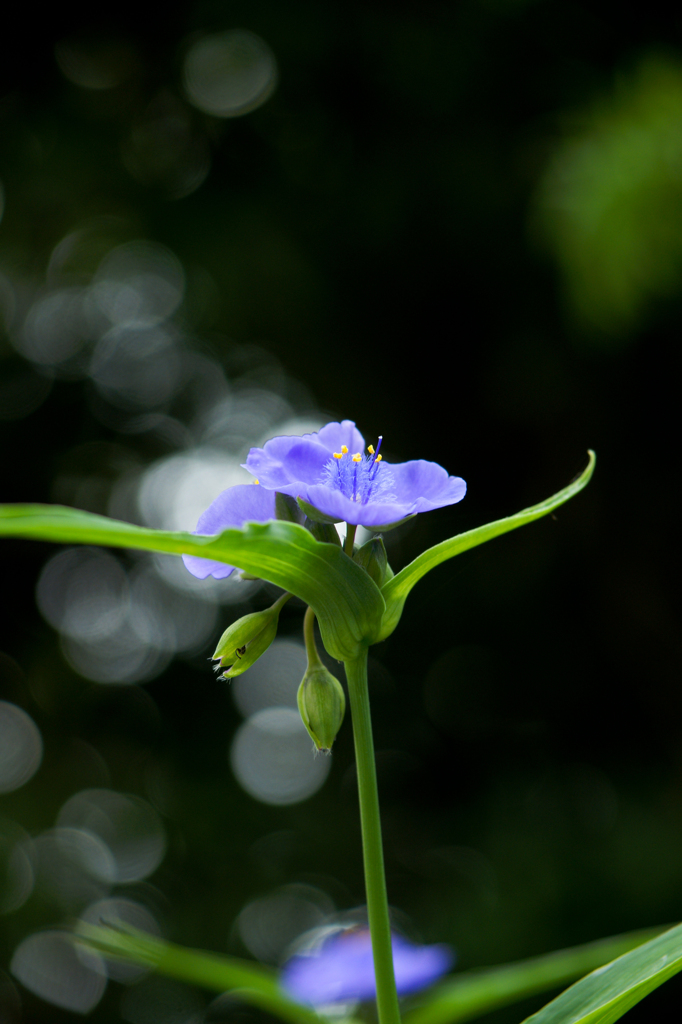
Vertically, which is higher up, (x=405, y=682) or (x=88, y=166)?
(x=88, y=166)

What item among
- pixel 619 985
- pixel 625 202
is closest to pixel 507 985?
pixel 619 985

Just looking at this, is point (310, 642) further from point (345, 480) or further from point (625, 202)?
point (625, 202)

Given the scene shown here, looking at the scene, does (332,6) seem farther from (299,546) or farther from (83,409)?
(299,546)

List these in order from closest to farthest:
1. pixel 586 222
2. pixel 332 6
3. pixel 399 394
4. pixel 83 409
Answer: pixel 586 222 < pixel 332 6 < pixel 399 394 < pixel 83 409

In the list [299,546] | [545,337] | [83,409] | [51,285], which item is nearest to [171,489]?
[83,409]

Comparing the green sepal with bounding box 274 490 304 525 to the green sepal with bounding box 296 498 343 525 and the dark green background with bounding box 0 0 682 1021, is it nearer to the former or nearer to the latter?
the green sepal with bounding box 296 498 343 525

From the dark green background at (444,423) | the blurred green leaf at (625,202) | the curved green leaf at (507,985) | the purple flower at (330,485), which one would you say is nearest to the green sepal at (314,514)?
the purple flower at (330,485)

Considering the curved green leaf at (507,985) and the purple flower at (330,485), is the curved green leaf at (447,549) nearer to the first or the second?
the purple flower at (330,485)

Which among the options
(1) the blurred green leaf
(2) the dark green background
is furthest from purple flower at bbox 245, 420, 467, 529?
(2) the dark green background
